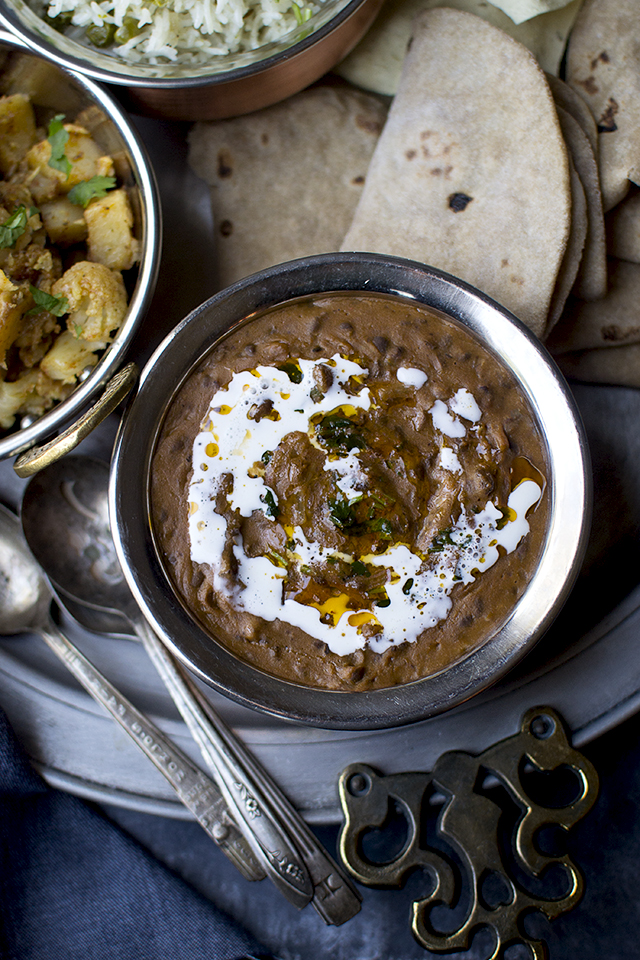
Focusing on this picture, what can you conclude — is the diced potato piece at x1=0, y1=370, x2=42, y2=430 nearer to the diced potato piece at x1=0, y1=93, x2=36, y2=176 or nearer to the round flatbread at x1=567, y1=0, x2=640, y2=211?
the diced potato piece at x1=0, y1=93, x2=36, y2=176

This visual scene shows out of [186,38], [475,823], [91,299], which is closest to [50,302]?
[91,299]

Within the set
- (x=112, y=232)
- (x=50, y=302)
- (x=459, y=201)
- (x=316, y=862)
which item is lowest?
(x=316, y=862)

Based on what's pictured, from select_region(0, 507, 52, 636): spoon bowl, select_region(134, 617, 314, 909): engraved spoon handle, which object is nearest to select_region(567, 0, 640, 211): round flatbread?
Answer: select_region(134, 617, 314, 909): engraved spoon handle

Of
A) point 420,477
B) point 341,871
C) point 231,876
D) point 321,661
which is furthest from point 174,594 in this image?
point 231,876

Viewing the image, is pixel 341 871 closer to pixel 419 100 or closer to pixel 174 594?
pixel 174 594

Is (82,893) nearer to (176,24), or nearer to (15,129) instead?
(15,129)

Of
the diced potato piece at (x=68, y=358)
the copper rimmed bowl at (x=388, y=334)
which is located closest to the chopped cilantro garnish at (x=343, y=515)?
the copper rimmed bowl at (x=388, y=334)
